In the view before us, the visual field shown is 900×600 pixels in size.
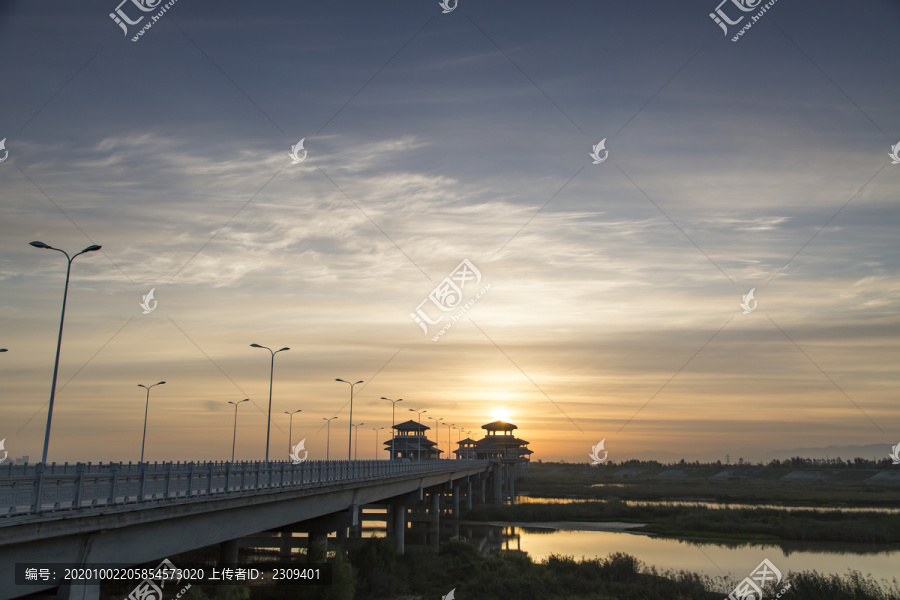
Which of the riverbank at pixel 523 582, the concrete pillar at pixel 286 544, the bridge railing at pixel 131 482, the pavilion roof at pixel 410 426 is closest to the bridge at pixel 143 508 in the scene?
the bridge railing at pixel 131 482

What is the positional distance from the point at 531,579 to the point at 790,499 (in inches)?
3425

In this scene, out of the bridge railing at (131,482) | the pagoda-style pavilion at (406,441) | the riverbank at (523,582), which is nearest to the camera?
the bridge railing at (131,482)

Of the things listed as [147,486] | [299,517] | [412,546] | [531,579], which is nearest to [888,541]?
[531,579]

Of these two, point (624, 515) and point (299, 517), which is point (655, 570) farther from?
A: point (624, 515)

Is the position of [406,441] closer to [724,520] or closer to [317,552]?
[724,520]

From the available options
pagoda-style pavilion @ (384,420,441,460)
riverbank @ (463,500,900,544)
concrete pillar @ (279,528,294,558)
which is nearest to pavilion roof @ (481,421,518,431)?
pagoda-style pavilion @ (384,420,441,460)

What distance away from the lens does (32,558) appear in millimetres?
16828

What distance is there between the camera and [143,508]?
20484 mm

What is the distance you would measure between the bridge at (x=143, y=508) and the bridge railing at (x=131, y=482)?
1.2 inches
